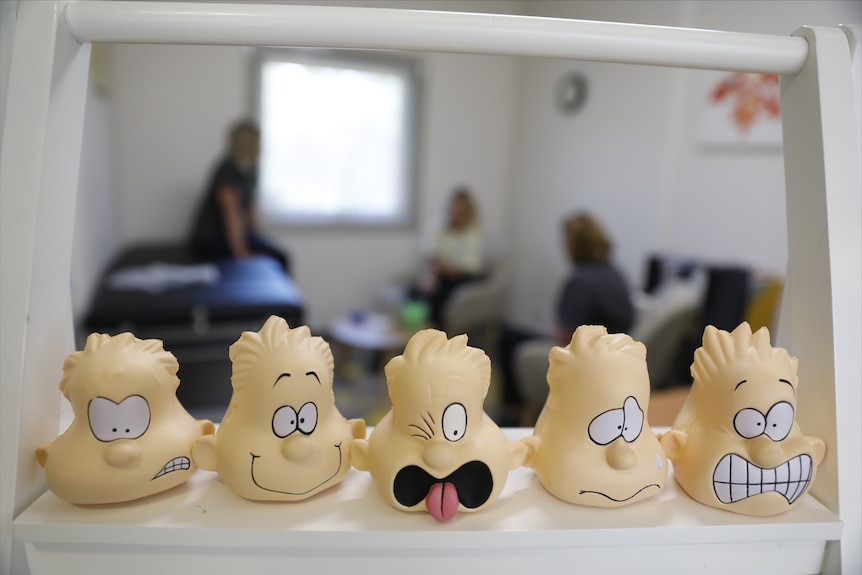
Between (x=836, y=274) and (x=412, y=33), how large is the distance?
14.0 inches

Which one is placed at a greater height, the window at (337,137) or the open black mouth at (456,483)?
the window at (337,137)

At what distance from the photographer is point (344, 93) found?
3461mm

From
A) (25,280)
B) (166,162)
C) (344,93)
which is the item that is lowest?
(25,280)

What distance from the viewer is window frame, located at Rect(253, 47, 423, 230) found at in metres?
3.29

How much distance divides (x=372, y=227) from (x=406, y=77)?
35.3 inches

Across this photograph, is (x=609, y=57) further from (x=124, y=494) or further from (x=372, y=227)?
(x=372, y=227)

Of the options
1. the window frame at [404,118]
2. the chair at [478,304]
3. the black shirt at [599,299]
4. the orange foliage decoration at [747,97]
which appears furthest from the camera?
the window frame at [404,118]

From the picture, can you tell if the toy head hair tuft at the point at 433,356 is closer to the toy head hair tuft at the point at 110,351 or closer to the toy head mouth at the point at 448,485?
the toy head mouth at the point at 448,485

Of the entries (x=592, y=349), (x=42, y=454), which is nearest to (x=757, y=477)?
(x=592, y=349)

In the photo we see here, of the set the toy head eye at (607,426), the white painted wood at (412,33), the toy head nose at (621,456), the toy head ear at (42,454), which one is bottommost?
the toy head ear at (42,454)

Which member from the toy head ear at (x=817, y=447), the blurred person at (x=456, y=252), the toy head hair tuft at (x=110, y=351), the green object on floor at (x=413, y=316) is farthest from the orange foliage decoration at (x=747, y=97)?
the toy head hair tuft at (x=110, y=351)

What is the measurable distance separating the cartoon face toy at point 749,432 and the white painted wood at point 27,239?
1.55 feet

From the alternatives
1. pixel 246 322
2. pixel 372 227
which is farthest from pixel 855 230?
pixel 372 227

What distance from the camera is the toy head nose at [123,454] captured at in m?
0.41
